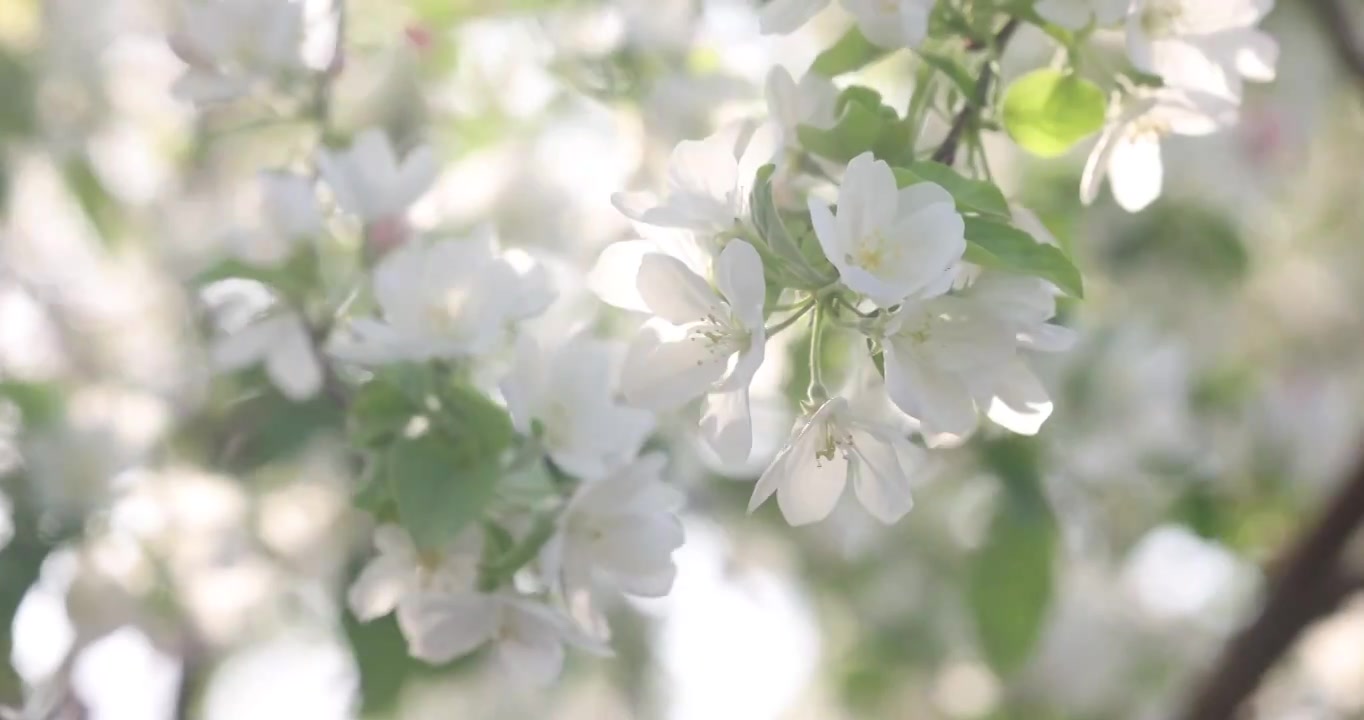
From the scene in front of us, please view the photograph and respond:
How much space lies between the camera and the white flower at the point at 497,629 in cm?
62

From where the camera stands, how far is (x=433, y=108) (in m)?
1.18

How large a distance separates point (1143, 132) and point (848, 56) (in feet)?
0.49

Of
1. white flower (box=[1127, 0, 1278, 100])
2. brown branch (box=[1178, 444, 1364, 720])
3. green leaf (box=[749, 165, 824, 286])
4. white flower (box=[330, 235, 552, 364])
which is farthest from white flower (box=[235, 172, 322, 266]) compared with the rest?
brown branch (box=[1178, 444, 1364, 720])

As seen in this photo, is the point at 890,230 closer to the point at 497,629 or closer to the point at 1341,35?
the point at 497,629

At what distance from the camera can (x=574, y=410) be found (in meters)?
Result: 0.66

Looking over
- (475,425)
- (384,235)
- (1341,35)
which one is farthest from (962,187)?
(1341,35)

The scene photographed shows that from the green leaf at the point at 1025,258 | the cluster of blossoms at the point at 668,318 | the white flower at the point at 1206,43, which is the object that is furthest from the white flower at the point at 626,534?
the white flower at the point at 1206,43

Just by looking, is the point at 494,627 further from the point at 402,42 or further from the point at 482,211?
the point at 402,42

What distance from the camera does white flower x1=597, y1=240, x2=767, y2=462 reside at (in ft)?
1.63

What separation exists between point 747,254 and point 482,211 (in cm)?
66

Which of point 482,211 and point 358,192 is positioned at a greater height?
point 358,192

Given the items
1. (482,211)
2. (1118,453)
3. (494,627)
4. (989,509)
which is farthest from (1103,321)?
(494,627)

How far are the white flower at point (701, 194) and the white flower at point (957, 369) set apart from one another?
89mm

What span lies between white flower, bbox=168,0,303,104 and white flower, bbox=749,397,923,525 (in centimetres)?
44
